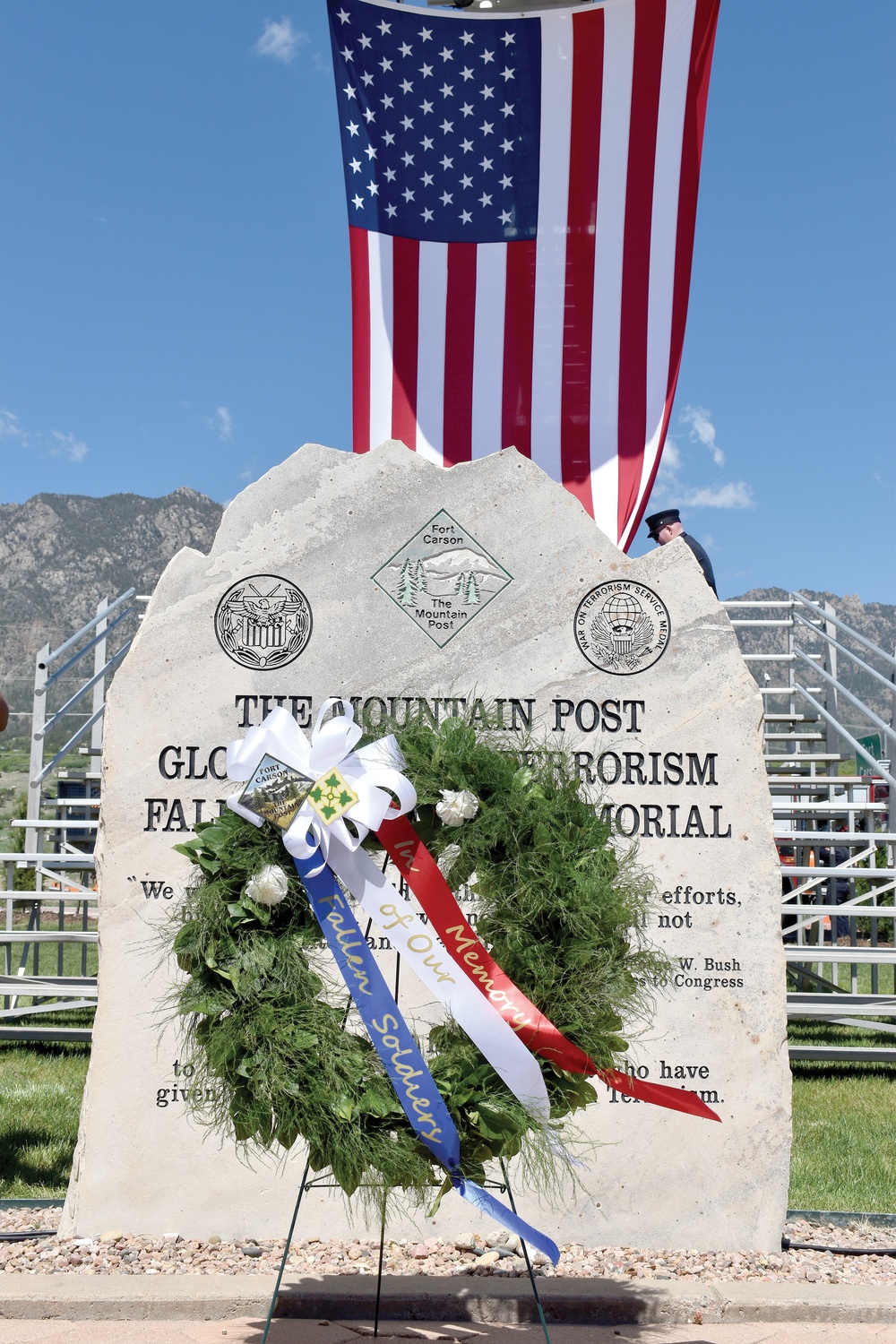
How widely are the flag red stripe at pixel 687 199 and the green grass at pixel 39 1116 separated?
215 inches

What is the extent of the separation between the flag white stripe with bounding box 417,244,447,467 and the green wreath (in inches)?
240

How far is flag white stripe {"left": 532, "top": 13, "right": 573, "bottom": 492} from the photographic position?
27.9ft

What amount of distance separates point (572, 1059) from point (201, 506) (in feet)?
545

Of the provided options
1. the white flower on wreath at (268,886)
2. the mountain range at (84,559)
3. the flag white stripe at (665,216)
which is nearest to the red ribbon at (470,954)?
the white flower on wreath at (268,886)

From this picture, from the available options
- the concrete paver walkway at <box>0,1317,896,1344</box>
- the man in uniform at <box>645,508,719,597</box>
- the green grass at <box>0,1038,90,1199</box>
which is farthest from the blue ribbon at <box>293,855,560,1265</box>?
the man in uniform at <box>645,508,719,597</box>

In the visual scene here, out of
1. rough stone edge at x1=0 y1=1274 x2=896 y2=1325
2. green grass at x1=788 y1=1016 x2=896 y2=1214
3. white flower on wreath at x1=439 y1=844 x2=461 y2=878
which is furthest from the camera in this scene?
green grass at x1=788 y1=1016 x2=896 y2=1214

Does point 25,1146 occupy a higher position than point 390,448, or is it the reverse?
point 390,448

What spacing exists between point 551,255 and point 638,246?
26.2 inches

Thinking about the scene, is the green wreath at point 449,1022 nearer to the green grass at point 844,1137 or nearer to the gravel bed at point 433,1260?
the gravel bed at point 433,1260

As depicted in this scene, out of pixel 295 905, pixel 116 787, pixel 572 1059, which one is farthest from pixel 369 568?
pixel 572 1059

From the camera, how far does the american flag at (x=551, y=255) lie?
8.52 m

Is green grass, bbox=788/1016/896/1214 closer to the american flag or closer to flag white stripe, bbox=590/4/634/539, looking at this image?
the american flag

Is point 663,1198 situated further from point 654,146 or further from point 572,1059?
point 654,146

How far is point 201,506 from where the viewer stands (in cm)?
16300
